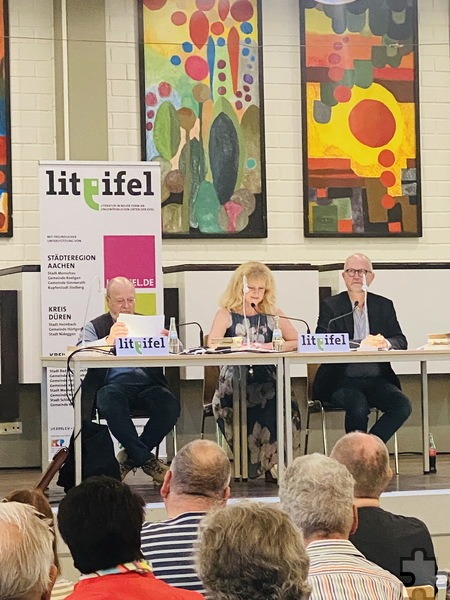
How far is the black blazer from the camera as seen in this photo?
5.79 m

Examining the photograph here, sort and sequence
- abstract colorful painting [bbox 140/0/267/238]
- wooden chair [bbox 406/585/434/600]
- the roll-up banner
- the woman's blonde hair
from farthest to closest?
abstract colorful painting [bbox 140/0/267/238] → the roll-up banner → the woman's blonde hair → wooden chair [bbox 406/585/434/600]

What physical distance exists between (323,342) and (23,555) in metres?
3.55

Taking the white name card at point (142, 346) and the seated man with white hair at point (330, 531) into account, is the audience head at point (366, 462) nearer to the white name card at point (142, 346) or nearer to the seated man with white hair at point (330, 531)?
the seated man with white hair at point (330, 531)

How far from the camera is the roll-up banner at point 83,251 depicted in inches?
254

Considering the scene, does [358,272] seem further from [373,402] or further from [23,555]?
[23,555]

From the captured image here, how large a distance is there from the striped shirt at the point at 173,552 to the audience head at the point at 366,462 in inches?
19.3

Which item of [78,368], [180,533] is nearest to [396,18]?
[78,368]

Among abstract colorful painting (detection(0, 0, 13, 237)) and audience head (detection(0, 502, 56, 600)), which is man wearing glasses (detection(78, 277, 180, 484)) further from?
audience head (detection(0, 502, 56, 600))

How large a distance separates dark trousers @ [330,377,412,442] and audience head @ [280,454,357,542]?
2978mm

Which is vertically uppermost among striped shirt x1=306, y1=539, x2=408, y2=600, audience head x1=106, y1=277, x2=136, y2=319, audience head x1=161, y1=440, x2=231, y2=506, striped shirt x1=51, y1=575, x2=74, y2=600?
audience head x1=106, y1=277, x2=136, y2=319

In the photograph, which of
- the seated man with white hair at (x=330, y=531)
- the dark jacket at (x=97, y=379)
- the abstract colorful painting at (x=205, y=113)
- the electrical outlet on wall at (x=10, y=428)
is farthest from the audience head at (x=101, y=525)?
the abstract colorful painting at (x=205, y=113)

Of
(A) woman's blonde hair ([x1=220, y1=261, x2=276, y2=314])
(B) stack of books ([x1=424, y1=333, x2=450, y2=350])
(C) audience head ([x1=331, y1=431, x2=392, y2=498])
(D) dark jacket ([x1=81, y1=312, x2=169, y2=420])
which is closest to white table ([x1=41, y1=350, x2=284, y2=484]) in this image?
(D) dark jacket ([x1=81, y1=312, x2=169, y2=420])

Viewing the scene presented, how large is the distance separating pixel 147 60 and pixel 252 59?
713mm

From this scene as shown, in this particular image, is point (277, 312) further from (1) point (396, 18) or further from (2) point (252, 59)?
(1) point (396, 18)
